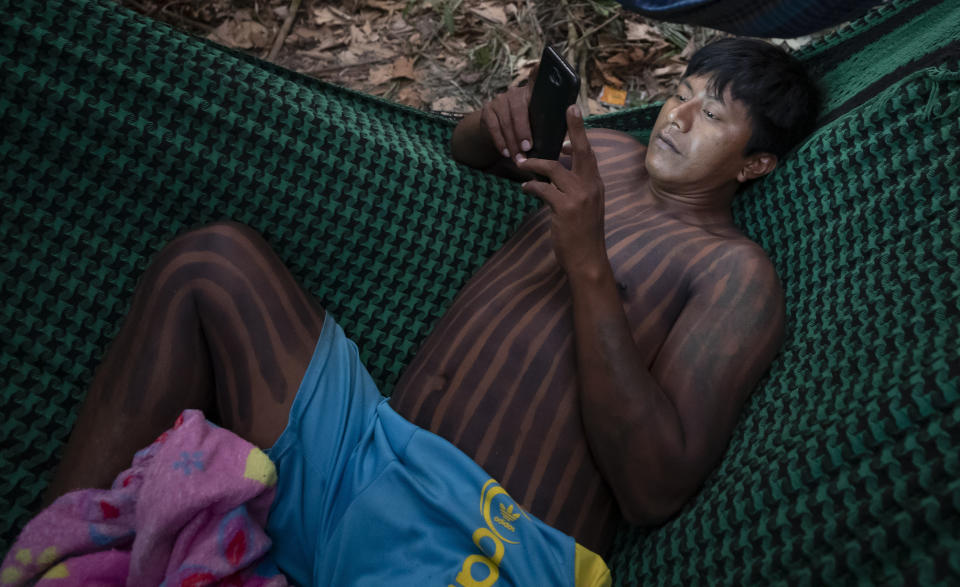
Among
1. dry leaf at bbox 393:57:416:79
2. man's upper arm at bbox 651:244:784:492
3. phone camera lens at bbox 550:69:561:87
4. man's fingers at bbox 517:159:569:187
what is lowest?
man's upper arm at bbox 651:244:784:492

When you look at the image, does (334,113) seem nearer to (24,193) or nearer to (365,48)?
(24,193)

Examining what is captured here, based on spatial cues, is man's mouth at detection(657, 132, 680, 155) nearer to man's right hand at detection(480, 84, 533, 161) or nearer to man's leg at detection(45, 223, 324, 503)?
man's right hand at detection(480, 84, 533, 161)

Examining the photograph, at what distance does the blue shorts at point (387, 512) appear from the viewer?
1.11m

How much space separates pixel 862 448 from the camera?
0.94 metres

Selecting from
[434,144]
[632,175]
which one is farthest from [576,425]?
[434,144]

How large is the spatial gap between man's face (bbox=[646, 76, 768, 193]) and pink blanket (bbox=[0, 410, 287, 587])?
44.1 inches

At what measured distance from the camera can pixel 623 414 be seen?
115 centimetres

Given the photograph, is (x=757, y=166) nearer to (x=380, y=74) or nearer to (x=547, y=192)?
(x=547, y=192)

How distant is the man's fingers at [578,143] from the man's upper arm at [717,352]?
1.17ft

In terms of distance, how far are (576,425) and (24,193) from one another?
128 centimetres

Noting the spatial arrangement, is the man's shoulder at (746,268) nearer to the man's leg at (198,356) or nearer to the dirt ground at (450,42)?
the man's leg at (198,356)

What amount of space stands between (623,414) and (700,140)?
76cm

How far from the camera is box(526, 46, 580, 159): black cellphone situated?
4.29ft

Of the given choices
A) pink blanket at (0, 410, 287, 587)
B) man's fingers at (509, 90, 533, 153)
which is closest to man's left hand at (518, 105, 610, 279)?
man's fingers at (509, 90, 533, 153)
